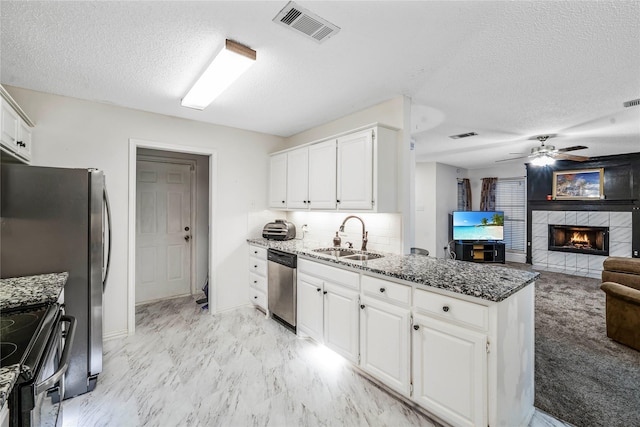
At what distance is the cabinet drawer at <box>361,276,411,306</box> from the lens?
194 centimetres

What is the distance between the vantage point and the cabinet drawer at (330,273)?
2336 mm

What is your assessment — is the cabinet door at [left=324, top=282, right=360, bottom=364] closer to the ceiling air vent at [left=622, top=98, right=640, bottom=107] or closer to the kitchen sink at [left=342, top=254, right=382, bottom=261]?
the kitchen sink at [left=342, top=254, right=382, bottom=261]

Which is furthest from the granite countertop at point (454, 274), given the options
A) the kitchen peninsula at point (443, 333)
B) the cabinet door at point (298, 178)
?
the cabinet door at point (298, 178)

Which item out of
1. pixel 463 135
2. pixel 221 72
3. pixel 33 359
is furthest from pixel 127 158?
pixel 463 135

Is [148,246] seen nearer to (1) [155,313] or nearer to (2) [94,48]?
(1) [155,313]

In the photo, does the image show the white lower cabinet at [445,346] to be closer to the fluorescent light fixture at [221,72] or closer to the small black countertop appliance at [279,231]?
the small black countertop appliance at [279,231]

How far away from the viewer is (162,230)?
422 cm

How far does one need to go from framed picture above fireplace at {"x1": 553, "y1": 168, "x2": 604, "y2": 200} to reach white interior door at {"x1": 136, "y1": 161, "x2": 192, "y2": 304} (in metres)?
7.62

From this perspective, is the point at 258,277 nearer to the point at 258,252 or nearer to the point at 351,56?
the point at 258,252

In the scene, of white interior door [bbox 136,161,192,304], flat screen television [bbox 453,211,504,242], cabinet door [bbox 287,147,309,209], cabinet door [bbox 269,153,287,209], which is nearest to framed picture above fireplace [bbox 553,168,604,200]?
flat screen television [bbox 453,211,504,242]

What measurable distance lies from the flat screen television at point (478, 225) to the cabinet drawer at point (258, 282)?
201 inches

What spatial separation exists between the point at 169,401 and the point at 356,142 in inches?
103

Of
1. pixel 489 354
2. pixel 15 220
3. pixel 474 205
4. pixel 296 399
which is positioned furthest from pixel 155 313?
pixel 474 205

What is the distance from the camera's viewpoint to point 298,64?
2.15 m
